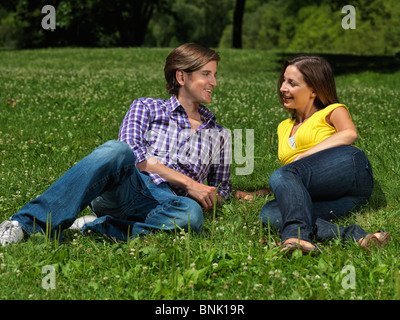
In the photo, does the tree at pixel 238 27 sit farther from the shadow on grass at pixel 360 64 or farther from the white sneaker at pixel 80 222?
the white sneaker at pixel 80 222

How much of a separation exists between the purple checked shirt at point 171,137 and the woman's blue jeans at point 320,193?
78 centimetres

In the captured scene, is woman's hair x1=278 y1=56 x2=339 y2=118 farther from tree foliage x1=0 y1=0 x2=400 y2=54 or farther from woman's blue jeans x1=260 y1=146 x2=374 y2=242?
tree foliage x1=0 y1=0 x2=400 y2=54

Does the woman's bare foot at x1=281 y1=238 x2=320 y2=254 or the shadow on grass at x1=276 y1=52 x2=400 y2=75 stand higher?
the shadow on grass at x1=276 y1=52 x2=400 y2=75

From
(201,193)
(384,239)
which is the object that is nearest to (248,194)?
(201,193)

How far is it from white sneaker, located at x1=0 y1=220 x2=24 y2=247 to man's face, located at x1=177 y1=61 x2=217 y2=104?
2023 mm

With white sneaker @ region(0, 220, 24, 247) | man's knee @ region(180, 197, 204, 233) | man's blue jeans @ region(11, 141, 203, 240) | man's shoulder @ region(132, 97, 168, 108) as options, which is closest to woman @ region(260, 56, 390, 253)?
man's knee @ region(180, 197, 204, 233)

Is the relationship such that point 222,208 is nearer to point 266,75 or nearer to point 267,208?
point 267,208

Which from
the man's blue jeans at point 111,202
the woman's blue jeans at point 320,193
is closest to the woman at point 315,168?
the woman's blue jeans at point 320,193

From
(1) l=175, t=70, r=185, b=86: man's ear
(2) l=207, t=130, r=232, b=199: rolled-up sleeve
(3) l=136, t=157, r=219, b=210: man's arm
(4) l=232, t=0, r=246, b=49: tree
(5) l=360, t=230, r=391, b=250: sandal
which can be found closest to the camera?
(5) l=360, t=230, r=391, b=250: sandal

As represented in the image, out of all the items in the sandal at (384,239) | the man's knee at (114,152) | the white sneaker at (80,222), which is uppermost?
the man's knee at (114,152)

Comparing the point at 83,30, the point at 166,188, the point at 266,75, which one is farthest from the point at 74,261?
the point at 83,30

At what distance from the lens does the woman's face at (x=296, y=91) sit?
4930 millimetres

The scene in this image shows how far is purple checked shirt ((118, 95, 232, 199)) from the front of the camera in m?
4.86

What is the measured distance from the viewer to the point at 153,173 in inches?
185
